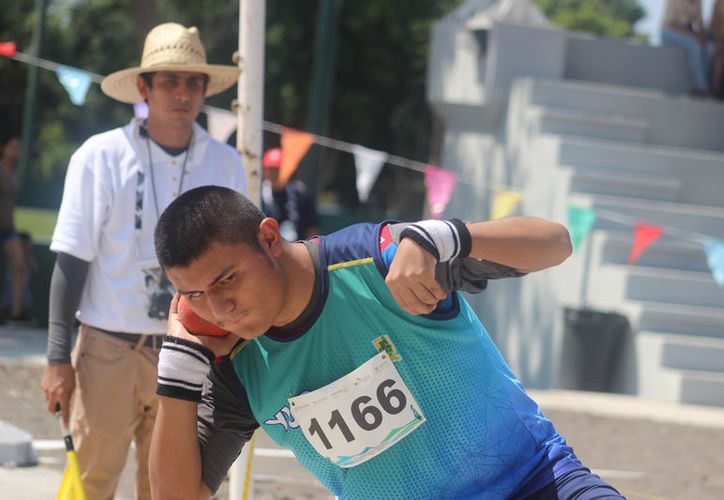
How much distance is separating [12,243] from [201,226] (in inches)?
430

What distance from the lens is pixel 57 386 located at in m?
4.35

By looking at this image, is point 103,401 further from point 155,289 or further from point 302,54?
point 302,54

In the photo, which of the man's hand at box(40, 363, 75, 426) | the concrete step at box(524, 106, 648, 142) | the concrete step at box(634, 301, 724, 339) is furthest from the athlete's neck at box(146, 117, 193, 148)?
the concrete step at box(524, 106, 648, 142)

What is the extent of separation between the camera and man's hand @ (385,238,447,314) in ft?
8.41

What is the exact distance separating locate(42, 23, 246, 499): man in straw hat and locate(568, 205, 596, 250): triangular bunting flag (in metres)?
7.43

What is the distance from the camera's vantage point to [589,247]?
12.3 metres

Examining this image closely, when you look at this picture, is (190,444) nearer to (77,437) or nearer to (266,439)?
(77,437)

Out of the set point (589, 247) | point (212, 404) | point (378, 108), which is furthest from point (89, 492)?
point (378, 108)

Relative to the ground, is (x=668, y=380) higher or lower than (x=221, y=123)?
lower

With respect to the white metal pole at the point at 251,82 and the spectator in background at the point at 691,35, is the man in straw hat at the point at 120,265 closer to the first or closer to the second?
the white metal pole at the point at 251,82

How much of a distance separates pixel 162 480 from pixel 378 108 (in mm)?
30495

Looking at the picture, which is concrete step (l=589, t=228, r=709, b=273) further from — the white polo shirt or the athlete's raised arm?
the athlete's raised arm

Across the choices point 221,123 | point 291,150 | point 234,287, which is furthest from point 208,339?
point 291,150

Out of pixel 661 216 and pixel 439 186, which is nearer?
pixel 439 186
